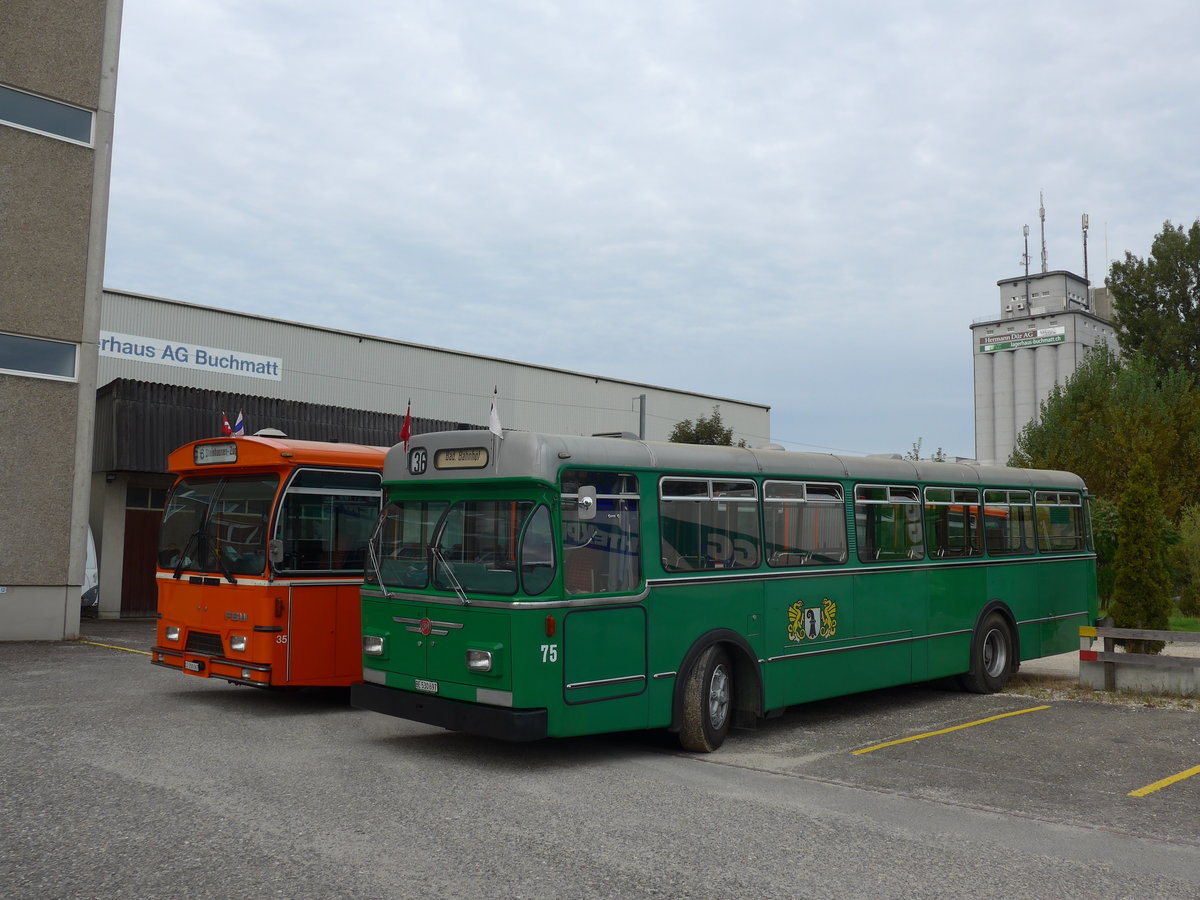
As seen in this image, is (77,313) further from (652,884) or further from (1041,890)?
(1041,890)

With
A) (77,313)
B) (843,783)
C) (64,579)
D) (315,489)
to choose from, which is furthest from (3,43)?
(843,783)

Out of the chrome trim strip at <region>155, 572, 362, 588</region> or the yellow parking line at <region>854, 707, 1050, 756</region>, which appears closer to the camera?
the yellow parking line at <region>854, 707, 1050, 756</region>

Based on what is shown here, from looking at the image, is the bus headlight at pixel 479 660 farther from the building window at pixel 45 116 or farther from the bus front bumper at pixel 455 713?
the building window at pixel 45 116

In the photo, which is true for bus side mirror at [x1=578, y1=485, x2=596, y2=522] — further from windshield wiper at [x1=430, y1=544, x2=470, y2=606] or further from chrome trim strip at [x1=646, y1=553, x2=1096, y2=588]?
windshield wiper at [x1=430, y1=544, x2=470, y2=606]

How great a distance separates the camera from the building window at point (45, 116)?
17750 mm

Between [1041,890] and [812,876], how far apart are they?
1.15m

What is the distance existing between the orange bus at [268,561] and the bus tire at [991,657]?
22.8 ft

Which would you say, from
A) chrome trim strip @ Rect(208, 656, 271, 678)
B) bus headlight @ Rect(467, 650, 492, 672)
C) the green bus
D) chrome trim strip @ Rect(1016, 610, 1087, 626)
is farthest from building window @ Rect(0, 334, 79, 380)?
chrome trim strip @ Rect(1016, 610, 1087, 626)

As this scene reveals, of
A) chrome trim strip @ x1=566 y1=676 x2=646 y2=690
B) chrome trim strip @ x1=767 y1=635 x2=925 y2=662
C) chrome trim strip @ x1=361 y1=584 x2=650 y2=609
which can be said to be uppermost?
chrome trim strip @ x1=361 y1=584 x2=650 y2=609

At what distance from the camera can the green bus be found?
802 cm

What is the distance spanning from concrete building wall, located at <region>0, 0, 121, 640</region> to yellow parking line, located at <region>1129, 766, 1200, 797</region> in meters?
16.2

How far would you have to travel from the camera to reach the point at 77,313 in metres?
18.2

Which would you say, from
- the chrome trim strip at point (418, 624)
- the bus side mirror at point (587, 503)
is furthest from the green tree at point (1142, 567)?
the chrome trim strip at point (418, 624)

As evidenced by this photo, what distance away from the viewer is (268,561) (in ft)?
33.5
